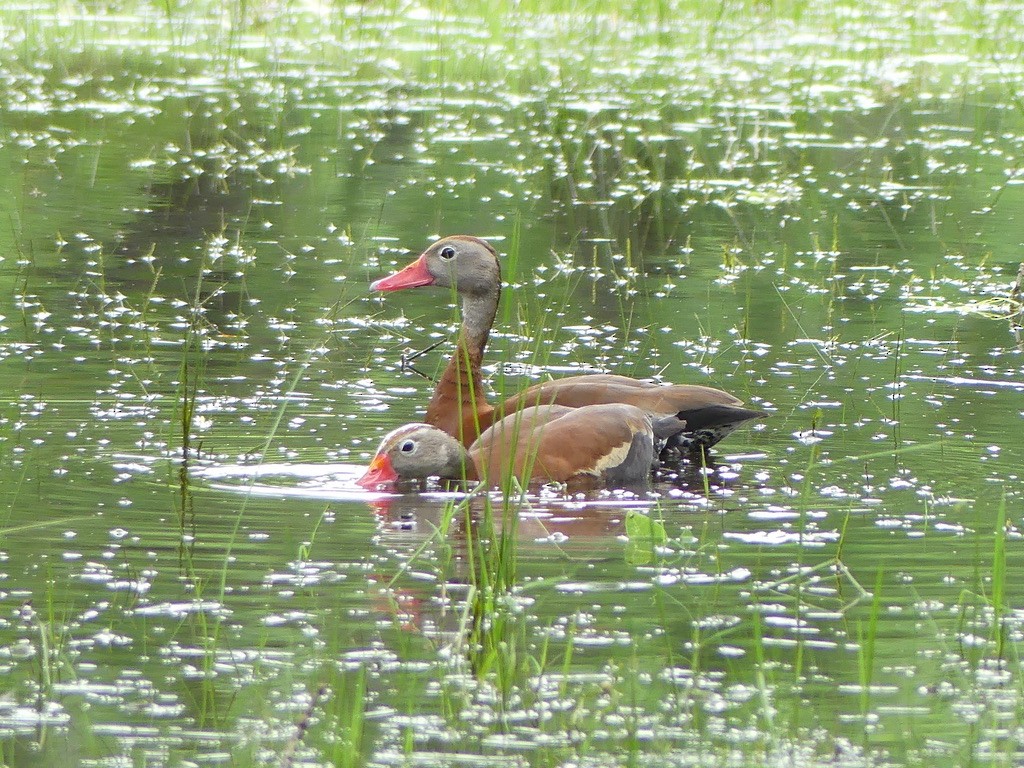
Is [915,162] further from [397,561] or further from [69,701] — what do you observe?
[69,701]

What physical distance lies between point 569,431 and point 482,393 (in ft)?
3.11

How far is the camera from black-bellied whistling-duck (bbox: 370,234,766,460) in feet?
25.0

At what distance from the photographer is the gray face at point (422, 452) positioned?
7184 mm

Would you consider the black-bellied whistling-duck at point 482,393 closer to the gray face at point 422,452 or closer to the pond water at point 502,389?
the gray face at point 422,452

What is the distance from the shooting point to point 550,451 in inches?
285

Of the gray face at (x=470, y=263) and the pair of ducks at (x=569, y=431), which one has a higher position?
the gray face at (x=470, y=263)

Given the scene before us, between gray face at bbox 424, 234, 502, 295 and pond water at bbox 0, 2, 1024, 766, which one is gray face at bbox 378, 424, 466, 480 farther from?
gray face at bbox 424, 234, 502, 295

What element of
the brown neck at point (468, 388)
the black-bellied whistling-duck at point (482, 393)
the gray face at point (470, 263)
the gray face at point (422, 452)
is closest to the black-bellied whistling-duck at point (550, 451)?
the gray face at point (422, 452)

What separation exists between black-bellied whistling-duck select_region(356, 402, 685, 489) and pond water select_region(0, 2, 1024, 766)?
6.0 inches

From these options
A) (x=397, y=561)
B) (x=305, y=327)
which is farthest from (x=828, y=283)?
(x=397, y=561)

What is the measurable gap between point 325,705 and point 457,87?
13979 millimetres

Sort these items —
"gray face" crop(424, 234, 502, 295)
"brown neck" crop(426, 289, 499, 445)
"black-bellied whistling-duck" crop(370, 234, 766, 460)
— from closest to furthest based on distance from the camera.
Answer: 1. "black-bellied whistling-duck" crop(370, 234, 766, 460)
2. "brown neck" crop(426, 289, 499, 445)
3. "gray face" crop(424, 234, 502, 295)

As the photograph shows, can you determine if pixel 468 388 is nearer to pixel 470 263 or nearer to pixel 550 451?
pixel 470 263

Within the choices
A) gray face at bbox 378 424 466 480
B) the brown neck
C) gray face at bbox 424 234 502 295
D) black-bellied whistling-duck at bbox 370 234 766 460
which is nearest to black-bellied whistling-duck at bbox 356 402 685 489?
gray face at bbox 378 424 466 480
